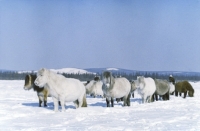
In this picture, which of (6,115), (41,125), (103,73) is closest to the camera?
(41,125)

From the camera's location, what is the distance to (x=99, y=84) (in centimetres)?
2319

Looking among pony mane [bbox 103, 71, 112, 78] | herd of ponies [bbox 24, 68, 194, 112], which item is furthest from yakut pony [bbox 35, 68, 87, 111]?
pony mane [bbox 103, 71, 112, 78]

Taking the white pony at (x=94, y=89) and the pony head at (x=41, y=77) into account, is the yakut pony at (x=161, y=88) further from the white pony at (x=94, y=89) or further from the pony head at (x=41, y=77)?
the pony head at (x=41, y=77)

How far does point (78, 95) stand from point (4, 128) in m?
4.37

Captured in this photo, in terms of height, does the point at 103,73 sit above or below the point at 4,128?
above

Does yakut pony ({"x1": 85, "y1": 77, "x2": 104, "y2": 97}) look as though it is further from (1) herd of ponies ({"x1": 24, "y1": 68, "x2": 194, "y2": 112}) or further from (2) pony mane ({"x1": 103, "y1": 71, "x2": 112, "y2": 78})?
(2) pony mane ({"x1": 103, "y1": 71, "x2": 112, "y2": 78})

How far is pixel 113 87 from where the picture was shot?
12.7 m

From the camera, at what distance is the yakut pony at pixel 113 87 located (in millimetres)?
12242

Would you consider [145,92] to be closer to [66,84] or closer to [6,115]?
[66,84]

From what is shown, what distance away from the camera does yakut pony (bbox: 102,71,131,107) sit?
12242 millimetres

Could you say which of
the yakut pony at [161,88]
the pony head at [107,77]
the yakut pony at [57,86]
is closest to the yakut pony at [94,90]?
the yakut pony at [161,88]

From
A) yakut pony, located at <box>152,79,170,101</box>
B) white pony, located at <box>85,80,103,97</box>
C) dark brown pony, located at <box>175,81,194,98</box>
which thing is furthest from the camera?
white pony, located at <box>85,80,103,97</box>

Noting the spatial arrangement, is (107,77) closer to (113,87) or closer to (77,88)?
(113,87)

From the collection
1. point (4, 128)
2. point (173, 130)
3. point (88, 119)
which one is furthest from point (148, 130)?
point (4, 128)
